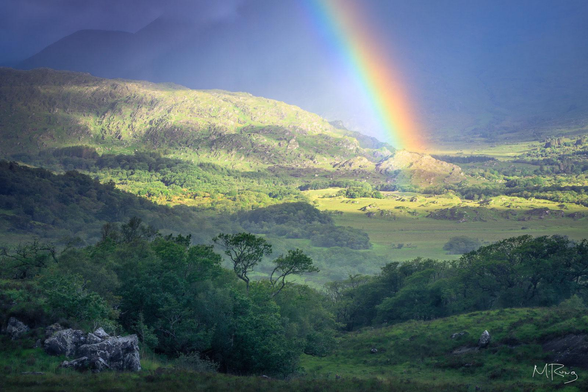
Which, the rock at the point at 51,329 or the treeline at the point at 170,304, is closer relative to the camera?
the rock at the point at 51,329

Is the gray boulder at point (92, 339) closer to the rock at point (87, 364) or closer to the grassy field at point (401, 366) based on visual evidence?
the rock at point (87, 364)

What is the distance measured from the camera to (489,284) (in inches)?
2596

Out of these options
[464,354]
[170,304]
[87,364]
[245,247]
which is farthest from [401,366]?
[87,364]

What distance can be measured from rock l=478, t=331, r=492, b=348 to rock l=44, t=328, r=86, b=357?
36.2m

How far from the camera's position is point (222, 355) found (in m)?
38.0

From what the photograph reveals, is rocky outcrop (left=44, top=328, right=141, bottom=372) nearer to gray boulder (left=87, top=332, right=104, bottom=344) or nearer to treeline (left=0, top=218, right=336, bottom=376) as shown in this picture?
gray boulder (left=87, top=332, right=104, bottom=344)

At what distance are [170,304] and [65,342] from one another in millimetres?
11830

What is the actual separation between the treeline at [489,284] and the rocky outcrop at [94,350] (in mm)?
51221

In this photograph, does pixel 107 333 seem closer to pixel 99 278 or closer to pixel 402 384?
pixel 99 278

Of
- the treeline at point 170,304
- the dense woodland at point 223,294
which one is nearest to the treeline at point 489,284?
the dense woodland at point 223,294

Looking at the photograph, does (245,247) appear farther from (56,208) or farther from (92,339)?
(56,208)

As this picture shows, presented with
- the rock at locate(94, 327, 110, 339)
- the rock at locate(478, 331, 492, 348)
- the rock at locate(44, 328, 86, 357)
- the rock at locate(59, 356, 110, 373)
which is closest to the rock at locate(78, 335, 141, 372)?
the rock at locate(59, 356, 110, 373)

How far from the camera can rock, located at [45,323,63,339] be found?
92.0 ft

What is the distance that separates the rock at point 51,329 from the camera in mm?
28047
